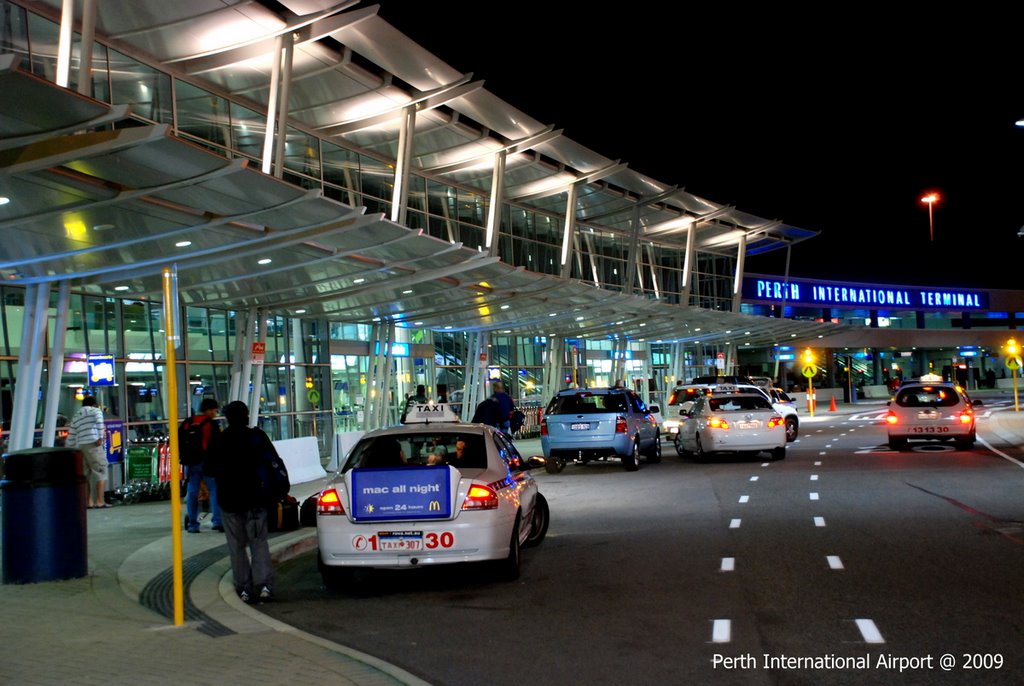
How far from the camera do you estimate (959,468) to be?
21.0 m

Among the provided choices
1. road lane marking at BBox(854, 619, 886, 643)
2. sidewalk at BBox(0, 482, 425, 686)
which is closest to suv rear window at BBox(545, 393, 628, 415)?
sidewalk at BBox(0, 482, 425, 686)

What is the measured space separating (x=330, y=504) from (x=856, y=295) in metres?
74.3

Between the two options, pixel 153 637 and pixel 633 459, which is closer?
pixel 153 637

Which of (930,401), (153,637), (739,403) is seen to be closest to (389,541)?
(153,637)

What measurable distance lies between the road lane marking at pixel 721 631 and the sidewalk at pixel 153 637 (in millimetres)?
2210

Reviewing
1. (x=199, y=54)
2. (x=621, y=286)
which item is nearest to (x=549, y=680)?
(x=199, y=54)

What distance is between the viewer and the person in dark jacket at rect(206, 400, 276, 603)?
31.8ft

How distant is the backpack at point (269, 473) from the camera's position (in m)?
9.77

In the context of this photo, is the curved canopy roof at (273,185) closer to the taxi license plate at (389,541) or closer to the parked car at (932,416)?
the taxi license plate at (389,541)

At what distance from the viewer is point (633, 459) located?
23.4 m

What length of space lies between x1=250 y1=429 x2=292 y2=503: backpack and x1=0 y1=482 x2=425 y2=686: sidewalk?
0.97 m

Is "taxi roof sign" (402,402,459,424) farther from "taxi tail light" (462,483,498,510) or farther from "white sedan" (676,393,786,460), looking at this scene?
"white sedan" (676,393,786,460)

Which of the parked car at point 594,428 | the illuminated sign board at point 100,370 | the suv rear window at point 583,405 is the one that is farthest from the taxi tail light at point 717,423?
the illuminated sign board at point 100,370

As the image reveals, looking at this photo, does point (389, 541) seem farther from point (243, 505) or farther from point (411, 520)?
point (243, 505)
